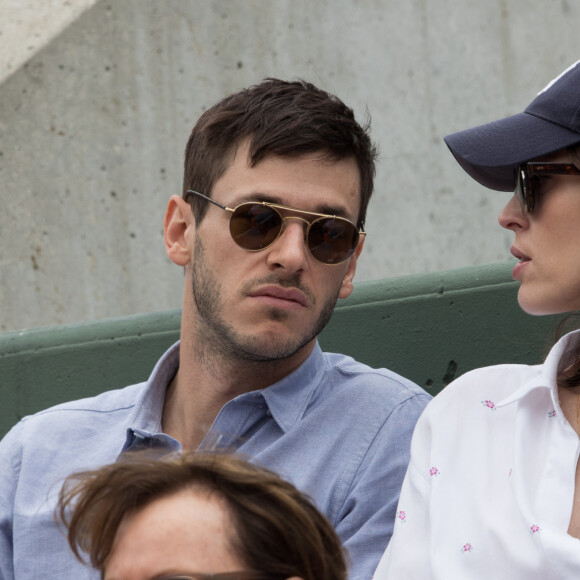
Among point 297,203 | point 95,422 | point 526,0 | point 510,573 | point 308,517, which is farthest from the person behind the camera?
point 526,0

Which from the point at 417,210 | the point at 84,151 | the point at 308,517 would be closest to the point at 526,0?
the point at 417,210

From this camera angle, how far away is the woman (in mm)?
1636

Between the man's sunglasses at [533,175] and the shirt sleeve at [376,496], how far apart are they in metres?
0.60

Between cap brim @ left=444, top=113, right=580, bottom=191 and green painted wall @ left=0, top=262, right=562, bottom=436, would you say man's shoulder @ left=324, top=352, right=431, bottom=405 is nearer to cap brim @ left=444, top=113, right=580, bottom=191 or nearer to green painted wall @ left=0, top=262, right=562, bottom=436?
cap brim @ left=444, top=113, right=580, bottom=191

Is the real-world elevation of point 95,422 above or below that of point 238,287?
below

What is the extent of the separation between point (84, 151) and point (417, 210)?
1.49 meters

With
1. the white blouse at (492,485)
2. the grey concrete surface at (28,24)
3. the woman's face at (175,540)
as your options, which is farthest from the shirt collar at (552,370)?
the grey concrete surface at (28,24)

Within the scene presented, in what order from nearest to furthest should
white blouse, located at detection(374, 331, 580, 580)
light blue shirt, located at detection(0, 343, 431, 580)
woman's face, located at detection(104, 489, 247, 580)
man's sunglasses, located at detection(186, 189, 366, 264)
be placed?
1. woman's face, located at detection(104, 489, 247, 580)
2. white blouse, located at detection(374, 331, 580, 580)
3. light blue shirt, located at detection(0, 343, 431, 580)
4. man's sunglasses, located at detection(186, 189, 366, 264)

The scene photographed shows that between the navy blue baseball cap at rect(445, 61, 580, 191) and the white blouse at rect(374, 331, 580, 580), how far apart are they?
14.9 inches

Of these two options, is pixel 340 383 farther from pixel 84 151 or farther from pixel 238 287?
pixel 84 151

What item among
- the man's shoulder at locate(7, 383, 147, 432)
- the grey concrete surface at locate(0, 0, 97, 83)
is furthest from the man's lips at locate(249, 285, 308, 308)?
the grey concrete surface at locate(0, 0, 97, 83)

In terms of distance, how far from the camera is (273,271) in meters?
2.28

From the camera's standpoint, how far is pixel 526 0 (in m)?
4.13

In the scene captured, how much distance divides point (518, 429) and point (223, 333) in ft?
2.69
